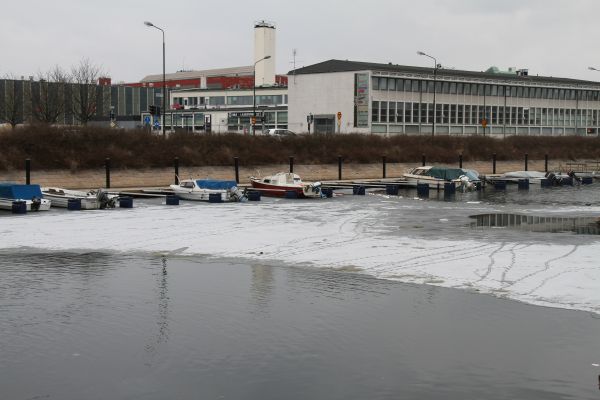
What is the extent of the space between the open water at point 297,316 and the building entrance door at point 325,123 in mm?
78844

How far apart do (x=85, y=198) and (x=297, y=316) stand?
2503 cm

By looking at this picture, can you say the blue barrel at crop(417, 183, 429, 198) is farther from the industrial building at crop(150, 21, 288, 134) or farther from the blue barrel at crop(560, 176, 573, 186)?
the industrial building at crop(150, 21, 288, 134)

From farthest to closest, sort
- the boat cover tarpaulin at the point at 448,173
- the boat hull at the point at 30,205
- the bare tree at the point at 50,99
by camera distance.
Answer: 1. the bare tree at the point at 50,99
2. the boat cover tarpaulin at the point at 448,173
3. the boat hull at the point at 30,205

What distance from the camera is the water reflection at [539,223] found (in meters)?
32.1

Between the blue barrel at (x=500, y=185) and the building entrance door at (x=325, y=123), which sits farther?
the building entrance door at (x=325, y=123)

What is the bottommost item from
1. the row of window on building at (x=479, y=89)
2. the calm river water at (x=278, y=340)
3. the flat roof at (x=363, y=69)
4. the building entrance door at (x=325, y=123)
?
the calm river water at (x=278, y=340)

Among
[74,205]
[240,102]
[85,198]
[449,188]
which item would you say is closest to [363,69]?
[240,102]

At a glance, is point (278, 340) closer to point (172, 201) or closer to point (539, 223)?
point (539, 223)

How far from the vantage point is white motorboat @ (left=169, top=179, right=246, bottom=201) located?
45.4 meters

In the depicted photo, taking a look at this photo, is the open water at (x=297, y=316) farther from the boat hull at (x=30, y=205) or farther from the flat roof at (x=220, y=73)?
the flat roof at (x=220, y=73)

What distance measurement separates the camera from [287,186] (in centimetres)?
4872

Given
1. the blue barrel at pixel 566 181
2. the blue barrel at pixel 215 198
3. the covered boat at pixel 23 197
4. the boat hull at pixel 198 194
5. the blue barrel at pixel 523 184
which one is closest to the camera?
the covered boat at pixel 23 197

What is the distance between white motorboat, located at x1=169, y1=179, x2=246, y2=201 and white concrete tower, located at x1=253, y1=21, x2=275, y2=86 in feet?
307

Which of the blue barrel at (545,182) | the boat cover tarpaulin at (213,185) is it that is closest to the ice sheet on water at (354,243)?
the boat cover tarpaulin at (213,185)
